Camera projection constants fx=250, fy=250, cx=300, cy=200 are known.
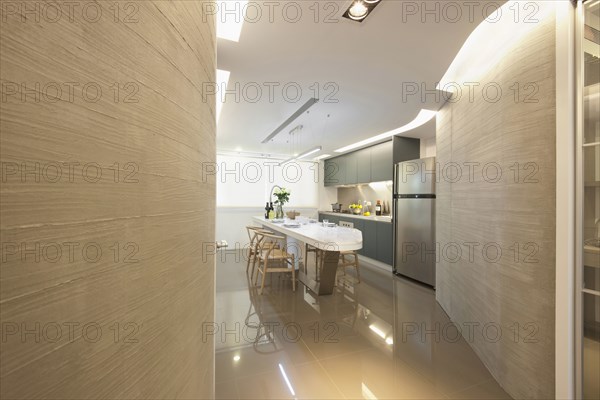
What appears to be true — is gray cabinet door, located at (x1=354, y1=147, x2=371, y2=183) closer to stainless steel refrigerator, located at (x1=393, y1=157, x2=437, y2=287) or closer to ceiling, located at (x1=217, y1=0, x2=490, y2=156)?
stainless steel refrigerator, located at (x1=393, y1=157, x2=437, y2=287)

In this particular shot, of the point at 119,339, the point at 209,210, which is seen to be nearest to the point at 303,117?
the point at 209,210

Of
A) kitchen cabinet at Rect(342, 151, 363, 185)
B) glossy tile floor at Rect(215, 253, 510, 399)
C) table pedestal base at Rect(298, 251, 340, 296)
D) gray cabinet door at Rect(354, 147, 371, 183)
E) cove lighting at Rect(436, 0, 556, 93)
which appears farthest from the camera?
kitchen cabinet at Rect(342, 151, 363, 185)

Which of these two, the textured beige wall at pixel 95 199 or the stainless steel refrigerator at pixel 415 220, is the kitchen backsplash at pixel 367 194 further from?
the textured beige wall at pixel 95 199

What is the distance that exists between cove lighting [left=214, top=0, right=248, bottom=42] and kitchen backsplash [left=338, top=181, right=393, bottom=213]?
4132 millimetres

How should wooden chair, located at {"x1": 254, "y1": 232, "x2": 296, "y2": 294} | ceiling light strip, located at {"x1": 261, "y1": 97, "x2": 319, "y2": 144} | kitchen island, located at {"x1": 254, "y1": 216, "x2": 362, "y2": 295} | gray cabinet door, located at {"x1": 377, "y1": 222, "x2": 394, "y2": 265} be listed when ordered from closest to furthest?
kitchen island, located at {"x1": 254, "y1": 216, "x2": 362, "y2": 295}, ceiling light strip, located at {"x1": 261, "y1": 97, "x2": 319, "y2": 144}, wooden chair, located at {"x1": 254, "y1": 232, "x2": 296, "y2": 294}, gray cabinet door, located at {"x1": 377, "y1": 222, "x2": 394, "y2": 265}

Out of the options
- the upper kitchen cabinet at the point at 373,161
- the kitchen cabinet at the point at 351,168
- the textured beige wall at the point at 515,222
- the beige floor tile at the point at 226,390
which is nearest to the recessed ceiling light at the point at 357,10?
the textured beige wall at the point at 515,222

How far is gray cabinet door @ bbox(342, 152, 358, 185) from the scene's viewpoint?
580 centimetres

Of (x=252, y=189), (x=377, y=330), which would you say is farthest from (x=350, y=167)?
(x=377, y=330)

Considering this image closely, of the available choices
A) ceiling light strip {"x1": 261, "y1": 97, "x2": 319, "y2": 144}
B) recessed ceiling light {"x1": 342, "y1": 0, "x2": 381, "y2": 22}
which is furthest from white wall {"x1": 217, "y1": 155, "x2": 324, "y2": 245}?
recessed ceiling light {"x1": 342, "y1": 0, "x2": 381, "y2": 22}

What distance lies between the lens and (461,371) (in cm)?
191

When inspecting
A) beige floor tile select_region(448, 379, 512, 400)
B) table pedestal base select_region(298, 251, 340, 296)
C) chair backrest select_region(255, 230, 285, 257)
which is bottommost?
beige floor tile select_region(448, 379, 512, 400)

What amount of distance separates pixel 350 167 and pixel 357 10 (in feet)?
14.7

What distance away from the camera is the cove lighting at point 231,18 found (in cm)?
163

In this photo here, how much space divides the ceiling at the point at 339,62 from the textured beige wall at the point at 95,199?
1371 mm
